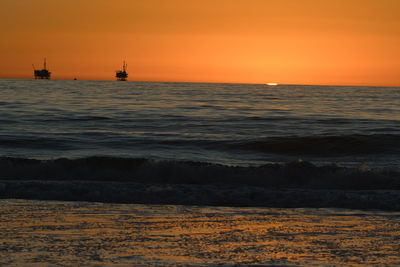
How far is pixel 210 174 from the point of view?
1498 cm

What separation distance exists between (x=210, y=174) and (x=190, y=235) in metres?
7.36

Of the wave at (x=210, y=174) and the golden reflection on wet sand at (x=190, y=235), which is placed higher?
the golden reflection on wet sand at (x=190, y=235)

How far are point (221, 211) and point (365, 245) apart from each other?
334cm

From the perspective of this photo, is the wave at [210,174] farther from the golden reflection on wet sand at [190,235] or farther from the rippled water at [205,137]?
the golden reflection on wet sand at [190,235]

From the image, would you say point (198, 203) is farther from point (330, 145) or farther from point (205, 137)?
point (205, 137)

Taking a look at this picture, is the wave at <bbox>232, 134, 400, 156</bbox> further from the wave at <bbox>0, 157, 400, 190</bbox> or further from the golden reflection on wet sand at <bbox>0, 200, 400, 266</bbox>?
the golden reflection on wet sand at <bbox>0, 200, 400, 266</bbox>

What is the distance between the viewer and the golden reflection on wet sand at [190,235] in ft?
21.3

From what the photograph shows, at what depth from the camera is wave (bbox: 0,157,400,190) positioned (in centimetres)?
1426

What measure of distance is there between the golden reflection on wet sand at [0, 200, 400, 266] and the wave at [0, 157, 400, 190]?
4.33 meters

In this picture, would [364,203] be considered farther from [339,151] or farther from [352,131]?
[352,131]

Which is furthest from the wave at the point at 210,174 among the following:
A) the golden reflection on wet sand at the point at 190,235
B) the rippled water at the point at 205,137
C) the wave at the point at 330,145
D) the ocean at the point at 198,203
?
the wave at the point at 330,145

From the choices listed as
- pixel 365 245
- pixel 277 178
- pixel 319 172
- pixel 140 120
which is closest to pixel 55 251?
pixel 365 245

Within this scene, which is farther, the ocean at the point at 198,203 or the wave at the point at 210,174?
the wave at the point at 210,174

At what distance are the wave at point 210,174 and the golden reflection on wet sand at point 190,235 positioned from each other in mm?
4326
